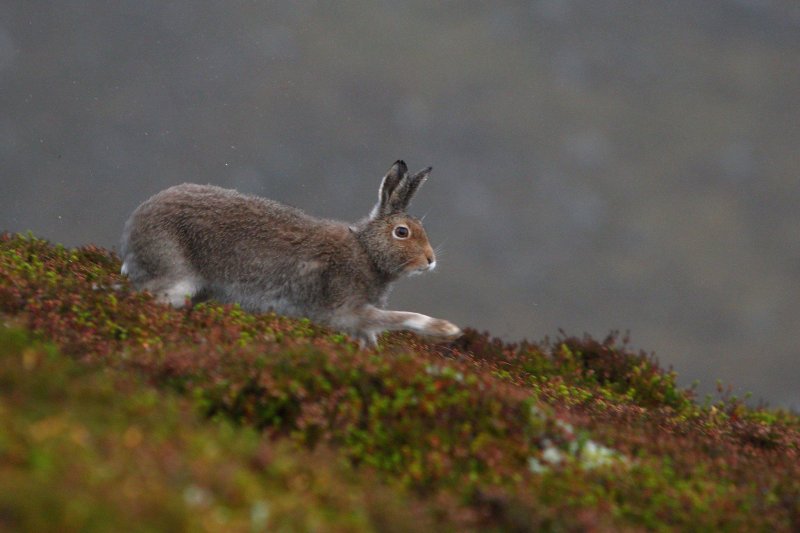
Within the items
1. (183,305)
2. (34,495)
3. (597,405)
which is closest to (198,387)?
(34,495)

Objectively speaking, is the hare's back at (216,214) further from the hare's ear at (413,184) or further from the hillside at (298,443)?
the hare's ear at (413,184)

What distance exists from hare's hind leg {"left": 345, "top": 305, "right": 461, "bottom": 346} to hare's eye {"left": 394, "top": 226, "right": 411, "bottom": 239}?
1263 mm

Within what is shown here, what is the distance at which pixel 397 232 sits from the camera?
15320mm

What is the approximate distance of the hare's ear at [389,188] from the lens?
15.2 meters

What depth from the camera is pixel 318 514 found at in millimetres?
6152

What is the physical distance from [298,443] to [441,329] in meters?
5.60

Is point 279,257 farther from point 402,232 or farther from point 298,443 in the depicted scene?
point 298,443

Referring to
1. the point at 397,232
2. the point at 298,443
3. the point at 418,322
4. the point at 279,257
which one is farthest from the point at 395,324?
the point at 298,443

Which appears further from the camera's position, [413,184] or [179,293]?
[413,184]

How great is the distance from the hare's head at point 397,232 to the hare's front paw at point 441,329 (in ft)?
4.11

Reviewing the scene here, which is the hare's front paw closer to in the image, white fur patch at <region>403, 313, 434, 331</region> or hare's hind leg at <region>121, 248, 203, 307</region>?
white fur patch at <region>403, 313, 434, 331</region>

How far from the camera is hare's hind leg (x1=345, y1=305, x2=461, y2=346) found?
560 inches

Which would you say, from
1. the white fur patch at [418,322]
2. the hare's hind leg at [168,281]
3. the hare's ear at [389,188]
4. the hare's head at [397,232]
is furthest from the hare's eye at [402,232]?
the hare's hind leg at [168,281]

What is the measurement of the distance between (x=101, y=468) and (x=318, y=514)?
4.61 feet
